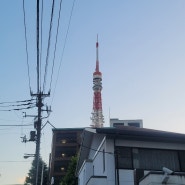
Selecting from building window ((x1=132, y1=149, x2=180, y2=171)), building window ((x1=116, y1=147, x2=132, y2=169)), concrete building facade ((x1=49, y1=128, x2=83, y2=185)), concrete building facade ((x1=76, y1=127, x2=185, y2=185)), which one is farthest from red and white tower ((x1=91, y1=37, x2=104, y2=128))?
building window ((x1=116, y1=147, x2=132, y2=169))

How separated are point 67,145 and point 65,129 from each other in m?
5.79

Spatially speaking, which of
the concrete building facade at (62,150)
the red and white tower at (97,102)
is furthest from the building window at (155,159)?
the concrete building facade at (62,150)

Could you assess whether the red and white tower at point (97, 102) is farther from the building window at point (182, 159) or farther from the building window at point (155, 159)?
the building window at point (155, 159)

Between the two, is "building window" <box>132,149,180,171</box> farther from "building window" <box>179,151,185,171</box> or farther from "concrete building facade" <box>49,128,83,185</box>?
"concrete building facade" <box>49,128,83,185</box>

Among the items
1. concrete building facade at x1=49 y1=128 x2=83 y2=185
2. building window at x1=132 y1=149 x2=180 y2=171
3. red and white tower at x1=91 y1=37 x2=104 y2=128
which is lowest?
building window at x1=132 y1=149 x2=180 y2=171

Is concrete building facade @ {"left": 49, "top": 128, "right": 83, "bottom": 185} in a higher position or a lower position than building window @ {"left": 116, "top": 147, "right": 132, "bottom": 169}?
higher

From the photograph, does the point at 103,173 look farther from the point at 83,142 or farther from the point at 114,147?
the point at 83,142

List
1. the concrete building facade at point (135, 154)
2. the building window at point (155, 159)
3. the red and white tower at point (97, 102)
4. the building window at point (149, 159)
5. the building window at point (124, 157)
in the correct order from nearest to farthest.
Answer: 1. the concrete building facade at point (135, 154)
2. the building window at point (124, 157)
3. the building window at point (149, 159)
4. the building window at point (155, 159)
5. the red and white tower at point (97, 102)

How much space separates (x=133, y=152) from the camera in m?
18.0

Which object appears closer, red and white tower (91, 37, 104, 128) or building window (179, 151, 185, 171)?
building window (179, 151, 185, 171)

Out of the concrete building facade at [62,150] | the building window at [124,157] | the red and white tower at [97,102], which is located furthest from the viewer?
the concrete building facade at [62,150]

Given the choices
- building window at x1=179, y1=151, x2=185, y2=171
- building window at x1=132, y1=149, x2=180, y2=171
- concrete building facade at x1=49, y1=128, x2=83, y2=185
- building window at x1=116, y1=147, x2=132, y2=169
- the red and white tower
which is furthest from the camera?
concrete building facade at x1=49, y1=128, x2=83, y2=185

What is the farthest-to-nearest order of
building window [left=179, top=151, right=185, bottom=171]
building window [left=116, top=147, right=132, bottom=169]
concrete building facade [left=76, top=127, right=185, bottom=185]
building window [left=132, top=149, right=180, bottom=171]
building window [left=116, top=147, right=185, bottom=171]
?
building window [left=179, top=151, right=185, bottom=171] → building window [left=132, top=149, right=180, bottom=171] → building window [left=116, top=147, right=185, bottom=171] → building window [left=116, top=147, right=132, bottom=169] → concrete building facade [left=76, top=127, right=185, bottom=185]

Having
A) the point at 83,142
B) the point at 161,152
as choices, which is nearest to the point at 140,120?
the point at 83,142
